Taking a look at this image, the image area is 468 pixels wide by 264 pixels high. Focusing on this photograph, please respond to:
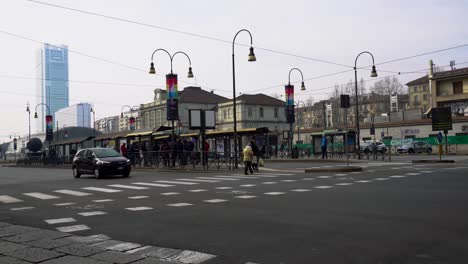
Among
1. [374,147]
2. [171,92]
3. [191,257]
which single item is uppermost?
[171,92]

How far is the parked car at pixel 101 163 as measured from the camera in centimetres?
2272

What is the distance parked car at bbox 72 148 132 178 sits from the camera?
22.7m

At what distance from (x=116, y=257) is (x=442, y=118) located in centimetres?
3213

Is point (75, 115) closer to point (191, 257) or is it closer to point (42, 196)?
point (42, 196)

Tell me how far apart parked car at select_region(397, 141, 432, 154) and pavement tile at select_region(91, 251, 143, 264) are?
5396cm

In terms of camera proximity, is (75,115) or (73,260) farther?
(75,115)

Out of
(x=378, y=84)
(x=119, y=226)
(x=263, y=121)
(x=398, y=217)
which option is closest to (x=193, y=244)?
(x=119, y=226)

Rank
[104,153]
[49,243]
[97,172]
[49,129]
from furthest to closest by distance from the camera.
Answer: [49,129] → [104,153] → [97,172] → [49,243]

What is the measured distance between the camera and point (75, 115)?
104 metres

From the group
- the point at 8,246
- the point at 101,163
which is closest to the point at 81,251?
the point at 8,246

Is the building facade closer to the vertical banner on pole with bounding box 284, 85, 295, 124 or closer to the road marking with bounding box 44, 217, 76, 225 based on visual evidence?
the vertical banner on pole with bounding box 284, 85, 295, 124

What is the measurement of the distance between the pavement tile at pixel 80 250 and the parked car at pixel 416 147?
53.8 meters

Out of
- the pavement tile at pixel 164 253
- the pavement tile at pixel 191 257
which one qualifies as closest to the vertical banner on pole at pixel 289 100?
the pavement tile at pixel 164 253

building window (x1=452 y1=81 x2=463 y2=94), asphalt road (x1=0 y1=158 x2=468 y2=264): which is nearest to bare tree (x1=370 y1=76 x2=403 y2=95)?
building window (x1=452 y1=81 x2=463 y2=94)
